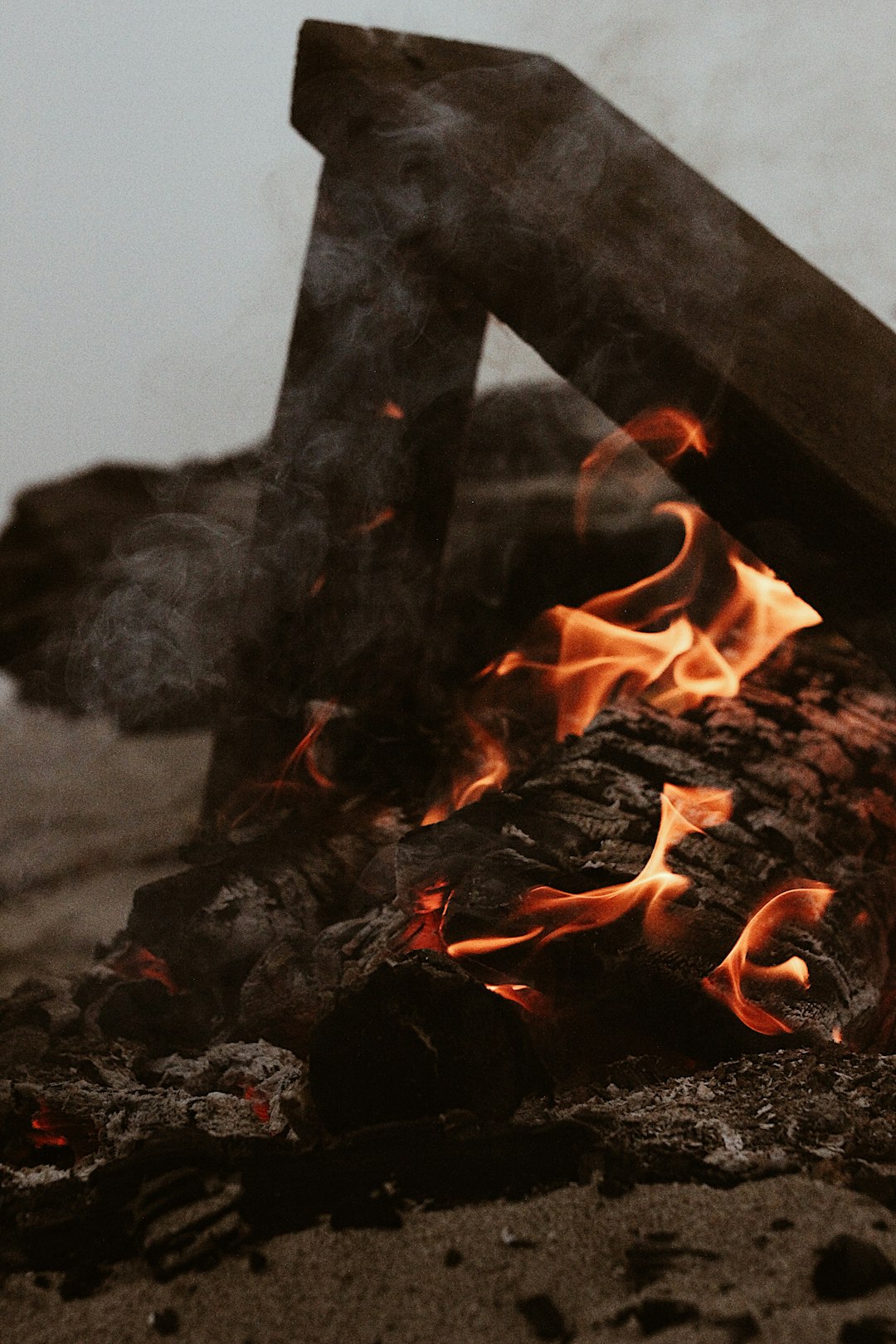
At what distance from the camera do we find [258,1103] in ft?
6.63

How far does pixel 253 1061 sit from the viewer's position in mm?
2156

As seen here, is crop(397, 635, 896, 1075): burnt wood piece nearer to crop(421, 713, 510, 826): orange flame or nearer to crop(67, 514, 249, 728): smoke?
crop(421, 713, 510, 826): orange flame

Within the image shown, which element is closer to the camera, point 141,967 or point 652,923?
point 652,923

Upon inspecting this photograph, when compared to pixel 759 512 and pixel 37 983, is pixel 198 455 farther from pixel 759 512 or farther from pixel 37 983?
pixel 759 512

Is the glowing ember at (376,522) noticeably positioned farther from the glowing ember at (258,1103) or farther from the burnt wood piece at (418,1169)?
the burnt wood piece at (418,1169)

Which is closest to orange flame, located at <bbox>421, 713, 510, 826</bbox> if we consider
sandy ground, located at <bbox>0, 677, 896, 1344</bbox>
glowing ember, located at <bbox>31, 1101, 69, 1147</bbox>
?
glowing ember, located at <bbox>31, 1101, 69, 1147</bbox>

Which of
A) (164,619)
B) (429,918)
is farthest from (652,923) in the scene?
(164,619)

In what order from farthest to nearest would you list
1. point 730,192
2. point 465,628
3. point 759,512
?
point 465,628 < point 730,192 < point 759,512

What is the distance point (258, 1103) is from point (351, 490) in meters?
1.52

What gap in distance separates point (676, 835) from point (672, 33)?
2.23 m

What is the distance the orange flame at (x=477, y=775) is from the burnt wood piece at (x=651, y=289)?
94 cm

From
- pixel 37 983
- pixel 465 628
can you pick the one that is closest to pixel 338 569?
pixel 465 628

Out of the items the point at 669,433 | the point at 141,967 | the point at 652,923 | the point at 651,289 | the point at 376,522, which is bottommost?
the point at 141,967

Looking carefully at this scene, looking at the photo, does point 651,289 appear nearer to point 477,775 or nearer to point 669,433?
point 669,433
